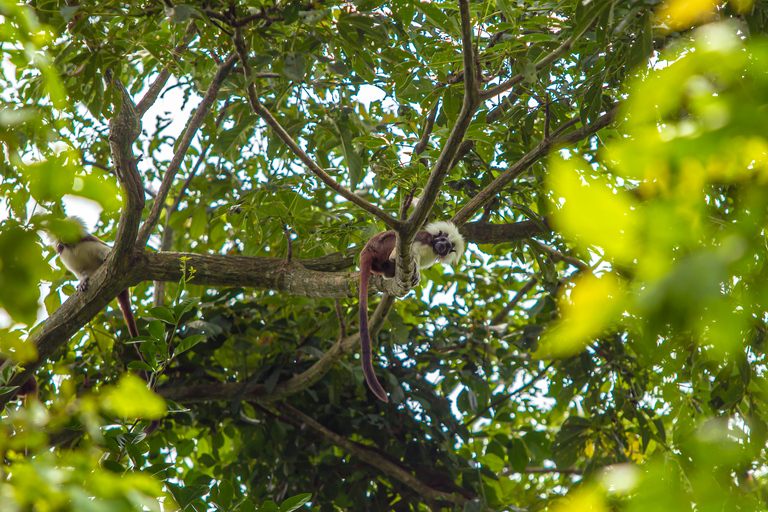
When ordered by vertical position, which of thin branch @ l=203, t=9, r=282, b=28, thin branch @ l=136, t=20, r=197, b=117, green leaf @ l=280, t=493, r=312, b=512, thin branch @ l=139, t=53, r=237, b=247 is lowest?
green leaf @ l=280, t=493, r=312, b=512

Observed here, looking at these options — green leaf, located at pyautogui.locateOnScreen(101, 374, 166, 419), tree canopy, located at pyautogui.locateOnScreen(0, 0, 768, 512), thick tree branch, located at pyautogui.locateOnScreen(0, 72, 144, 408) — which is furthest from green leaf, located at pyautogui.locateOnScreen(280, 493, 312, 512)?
thick tree branch, located at pyautogui.locateOnScreen(0, 72, 144, 408)

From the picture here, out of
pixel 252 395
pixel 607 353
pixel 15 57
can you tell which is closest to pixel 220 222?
pixel 252 395

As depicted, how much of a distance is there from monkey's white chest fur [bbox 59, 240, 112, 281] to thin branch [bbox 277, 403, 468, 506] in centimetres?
187

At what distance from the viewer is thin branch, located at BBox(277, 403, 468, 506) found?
13.2 ft

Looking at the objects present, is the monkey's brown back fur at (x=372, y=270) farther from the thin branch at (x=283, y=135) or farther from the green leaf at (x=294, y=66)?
Result: the green leaf at (x=294, y=66)

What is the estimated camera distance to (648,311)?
0.44m

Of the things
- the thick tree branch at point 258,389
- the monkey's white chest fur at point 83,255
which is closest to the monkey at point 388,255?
the thick tree branch at point 258,389

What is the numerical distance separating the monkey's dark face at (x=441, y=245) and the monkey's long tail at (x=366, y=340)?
0.84 metres

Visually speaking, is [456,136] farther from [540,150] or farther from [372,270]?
[372,270]

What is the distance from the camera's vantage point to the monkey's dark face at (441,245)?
413 centimetres

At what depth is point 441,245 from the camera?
413 centimetres

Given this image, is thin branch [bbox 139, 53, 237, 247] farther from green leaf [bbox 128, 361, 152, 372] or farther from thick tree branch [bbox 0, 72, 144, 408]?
green leaf [bbox 128, 361, 152, 372]

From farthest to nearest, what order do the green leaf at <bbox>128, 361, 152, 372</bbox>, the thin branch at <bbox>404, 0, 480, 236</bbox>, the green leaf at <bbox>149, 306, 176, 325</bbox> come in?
the thin branch at <bbox>404, 0, 480, 236</bbox>, the green leaf at <bbox>149, 306, 176, 325</bbox>, the green leaf at <bbox>128, 361, 152, 372</bbox>

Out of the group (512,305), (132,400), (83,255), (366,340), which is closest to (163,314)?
(132,400)
